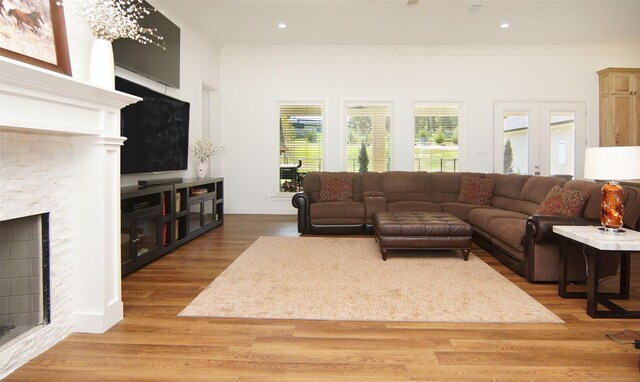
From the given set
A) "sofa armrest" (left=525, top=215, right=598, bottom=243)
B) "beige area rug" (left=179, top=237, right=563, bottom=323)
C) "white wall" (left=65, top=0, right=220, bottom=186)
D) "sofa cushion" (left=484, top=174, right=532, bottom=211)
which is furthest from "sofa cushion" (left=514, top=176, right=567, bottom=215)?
"white wall" (left=65, top=0, right=220, bottom=186)

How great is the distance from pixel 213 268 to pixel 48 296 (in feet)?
5.66

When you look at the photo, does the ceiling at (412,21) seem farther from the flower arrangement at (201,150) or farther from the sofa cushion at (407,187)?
the sofa cushion at (407,187)

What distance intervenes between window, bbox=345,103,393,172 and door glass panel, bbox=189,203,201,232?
3.37 m

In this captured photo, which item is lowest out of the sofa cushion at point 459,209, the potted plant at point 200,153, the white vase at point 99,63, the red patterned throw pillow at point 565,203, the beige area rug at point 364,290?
the beige area rug at point 364,290

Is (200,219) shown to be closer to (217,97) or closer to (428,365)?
(217,97)

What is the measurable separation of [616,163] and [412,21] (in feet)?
14.0

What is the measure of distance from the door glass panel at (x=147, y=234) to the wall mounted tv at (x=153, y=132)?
564 mm

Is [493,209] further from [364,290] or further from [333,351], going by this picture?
[333,351]

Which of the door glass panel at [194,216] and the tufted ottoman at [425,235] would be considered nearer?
the tufted ottoman at [425,235]

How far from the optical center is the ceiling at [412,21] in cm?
546

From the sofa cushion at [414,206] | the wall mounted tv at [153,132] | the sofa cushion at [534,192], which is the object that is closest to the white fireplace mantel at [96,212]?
the wall mounted tv at [153,132]

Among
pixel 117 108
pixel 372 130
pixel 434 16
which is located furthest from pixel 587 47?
pixel 117 108

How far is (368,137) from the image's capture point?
25.6 ft

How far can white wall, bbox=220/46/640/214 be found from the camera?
7516 millimetres
